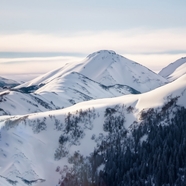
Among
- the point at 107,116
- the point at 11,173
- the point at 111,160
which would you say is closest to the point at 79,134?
the point at 107,116

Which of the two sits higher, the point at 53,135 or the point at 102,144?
the point at 53,135

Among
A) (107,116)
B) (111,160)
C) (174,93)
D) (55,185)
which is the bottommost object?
(55,185)

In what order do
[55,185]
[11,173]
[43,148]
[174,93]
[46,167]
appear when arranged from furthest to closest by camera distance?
1. [174,93]
2. [43,148]
3. [46,167]
4. [55,185]
5. [11,173]

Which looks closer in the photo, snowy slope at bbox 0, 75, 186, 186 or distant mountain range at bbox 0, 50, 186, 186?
distant mountain range at bbox 0, 50, 186, 186

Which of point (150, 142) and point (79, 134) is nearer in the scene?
point (150, 142)

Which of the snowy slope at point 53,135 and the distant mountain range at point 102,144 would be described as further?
the snowy slope at point 53,135

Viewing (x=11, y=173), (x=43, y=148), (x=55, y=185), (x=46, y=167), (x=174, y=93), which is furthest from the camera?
(x=174, y=93)

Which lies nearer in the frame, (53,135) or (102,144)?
(102,144)

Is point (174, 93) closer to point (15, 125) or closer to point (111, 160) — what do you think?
point (111, 160)
